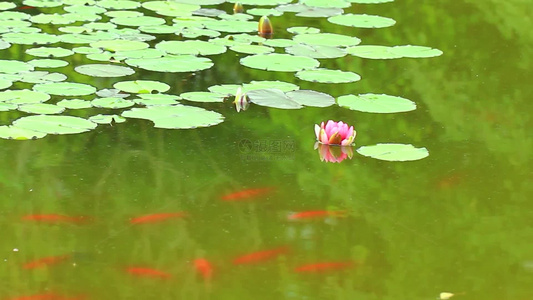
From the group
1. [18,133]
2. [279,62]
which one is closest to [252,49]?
[279,62]

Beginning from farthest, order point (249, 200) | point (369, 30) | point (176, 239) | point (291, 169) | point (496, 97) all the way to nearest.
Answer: point (369, 30)
point (496, 97)
point (291, 169)
point (249, 200)
point (176, 239)

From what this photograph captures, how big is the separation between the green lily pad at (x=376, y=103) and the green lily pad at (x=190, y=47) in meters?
0.92

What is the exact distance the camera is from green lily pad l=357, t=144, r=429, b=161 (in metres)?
3.34

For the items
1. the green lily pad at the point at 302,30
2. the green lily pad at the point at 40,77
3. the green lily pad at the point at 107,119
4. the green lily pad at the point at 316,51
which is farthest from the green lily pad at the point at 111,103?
the green lily pad at the point at 302,30

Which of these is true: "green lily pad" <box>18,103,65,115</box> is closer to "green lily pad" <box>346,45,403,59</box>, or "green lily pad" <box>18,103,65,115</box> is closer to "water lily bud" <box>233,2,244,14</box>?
"green lily pad" <box>346,45,403,59</box>

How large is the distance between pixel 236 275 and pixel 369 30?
3.14 m

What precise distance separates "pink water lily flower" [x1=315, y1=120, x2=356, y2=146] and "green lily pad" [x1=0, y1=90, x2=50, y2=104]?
3.88 feet

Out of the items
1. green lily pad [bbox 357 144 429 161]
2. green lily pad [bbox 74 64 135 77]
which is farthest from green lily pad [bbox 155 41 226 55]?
green lily pad [bbox 357 144 429 161]

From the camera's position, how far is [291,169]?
3.22 meters

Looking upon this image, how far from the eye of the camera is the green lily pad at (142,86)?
3.94 meters

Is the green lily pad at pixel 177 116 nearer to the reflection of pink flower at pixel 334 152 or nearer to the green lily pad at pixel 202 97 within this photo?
the green lily pad at pixel 202 97

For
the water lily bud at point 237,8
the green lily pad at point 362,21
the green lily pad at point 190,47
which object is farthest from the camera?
the water lily bud at point 237,8

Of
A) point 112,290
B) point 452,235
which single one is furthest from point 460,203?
point 112,290

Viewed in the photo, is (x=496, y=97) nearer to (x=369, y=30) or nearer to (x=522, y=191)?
(x=522, y=191)
